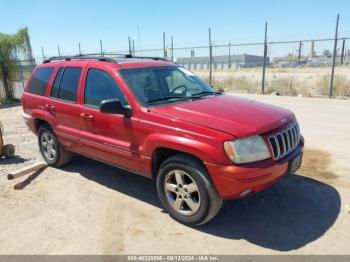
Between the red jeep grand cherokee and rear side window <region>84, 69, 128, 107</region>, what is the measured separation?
14 mm

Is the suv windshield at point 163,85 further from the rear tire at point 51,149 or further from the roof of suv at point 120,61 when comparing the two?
the rear tire at point 51,149

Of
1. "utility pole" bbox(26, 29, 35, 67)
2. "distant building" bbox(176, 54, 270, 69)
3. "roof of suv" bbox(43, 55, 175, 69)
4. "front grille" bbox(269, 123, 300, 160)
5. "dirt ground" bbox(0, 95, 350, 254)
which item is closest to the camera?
"dirt ground" bbox(0, 95, 350, 254)

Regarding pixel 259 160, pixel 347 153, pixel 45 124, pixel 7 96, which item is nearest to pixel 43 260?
pixel 259 160

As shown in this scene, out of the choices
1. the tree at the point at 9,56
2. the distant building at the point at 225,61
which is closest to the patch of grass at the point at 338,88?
the tree at the point at 9,56

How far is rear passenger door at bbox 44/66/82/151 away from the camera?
5141mm

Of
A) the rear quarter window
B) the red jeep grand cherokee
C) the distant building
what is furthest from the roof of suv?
the distant building

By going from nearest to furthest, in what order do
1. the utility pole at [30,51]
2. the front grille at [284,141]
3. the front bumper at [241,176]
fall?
the front bumper at [241,176]
the front grille at [284,141]
the utility pole at [30,51]

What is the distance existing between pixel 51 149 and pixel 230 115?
3554 mm

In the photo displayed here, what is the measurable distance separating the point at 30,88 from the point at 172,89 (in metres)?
3.01

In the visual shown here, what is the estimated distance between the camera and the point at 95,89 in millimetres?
4812

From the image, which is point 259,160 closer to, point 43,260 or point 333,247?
point 333,247

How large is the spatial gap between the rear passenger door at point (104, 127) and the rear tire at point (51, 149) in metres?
0.88

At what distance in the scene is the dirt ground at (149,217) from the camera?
358cm

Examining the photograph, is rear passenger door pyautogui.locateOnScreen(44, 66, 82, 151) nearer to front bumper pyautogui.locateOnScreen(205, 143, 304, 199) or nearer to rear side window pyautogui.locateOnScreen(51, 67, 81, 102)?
rear side window pyautogui.locateOnScreen(51, 67, 81, 102)
